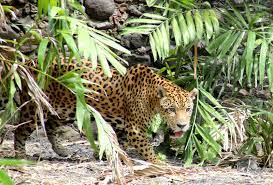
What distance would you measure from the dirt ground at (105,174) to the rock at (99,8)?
204 centimetres

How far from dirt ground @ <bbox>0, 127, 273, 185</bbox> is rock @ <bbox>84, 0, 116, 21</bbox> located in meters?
2.04

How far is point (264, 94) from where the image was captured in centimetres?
869

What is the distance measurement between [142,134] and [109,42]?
2601 millimetres

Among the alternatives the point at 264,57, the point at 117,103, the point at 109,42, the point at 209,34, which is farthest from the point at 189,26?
the point at 109,42

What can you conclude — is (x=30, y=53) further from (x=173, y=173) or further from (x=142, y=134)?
(x=173, y=173)

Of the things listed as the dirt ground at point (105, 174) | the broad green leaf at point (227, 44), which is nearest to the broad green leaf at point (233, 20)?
the broad green leaf at point (227, 44)

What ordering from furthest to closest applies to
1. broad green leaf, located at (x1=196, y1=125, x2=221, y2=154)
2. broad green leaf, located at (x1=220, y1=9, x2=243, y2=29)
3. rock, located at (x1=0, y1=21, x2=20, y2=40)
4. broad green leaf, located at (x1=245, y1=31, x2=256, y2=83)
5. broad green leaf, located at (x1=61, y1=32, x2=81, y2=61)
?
rock, located at (x1=0, y1=21, x2=20, y2=40)
broad green leaf, located at (x1=220, y1=9, x2=243, y2=29)
broad green leaf, located at (x1=196, y1=125, x2=221, y2=154)
broad green leaf, located at (x1=245, y1=31, x2=256, y2=83)
broad green leaf, located at (x1=61, y1=32, x2=81, y2=61)

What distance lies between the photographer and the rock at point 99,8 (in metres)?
8.52

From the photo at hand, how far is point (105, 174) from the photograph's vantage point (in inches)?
230

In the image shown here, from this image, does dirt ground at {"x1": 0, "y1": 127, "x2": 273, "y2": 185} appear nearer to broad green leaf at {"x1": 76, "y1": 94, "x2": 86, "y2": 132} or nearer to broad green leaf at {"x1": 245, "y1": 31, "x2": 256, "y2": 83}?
broad green leaf at {"x1": 76, "y1": 94, "x2": 86, "y2": 132}

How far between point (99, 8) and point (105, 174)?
3185mm

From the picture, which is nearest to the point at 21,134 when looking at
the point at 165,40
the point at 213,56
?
the point at 165,40

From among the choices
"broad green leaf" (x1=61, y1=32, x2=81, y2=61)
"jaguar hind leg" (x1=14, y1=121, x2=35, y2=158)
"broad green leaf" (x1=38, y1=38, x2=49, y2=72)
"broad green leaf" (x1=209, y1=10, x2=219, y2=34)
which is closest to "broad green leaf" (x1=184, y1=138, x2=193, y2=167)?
"broad green leaf" (x1=209, y1=10, x2=219, y2=34)

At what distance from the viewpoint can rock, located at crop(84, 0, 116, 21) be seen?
8.52 meters
